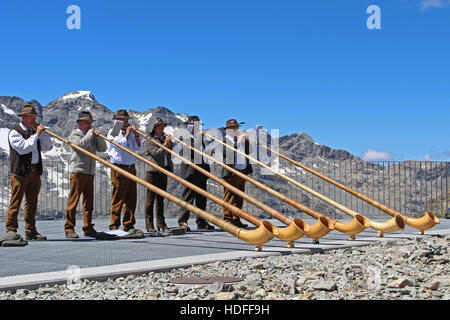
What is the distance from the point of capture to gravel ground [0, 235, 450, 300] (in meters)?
5.11

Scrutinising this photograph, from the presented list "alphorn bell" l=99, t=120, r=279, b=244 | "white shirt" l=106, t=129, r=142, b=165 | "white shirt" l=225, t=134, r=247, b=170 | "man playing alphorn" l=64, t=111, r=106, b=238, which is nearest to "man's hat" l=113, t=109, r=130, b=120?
"white shirt" l=106, t=129, r=142, b=165

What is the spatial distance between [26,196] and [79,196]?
3.06 ft

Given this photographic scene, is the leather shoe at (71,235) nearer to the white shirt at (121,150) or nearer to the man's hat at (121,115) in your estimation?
the white shirt at (121,150)

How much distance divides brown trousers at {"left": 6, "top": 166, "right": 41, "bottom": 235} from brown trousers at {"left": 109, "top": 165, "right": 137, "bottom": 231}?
1.44m

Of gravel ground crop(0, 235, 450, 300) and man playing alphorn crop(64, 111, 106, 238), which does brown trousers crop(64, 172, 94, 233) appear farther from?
gravel ground crop(0, 235, 450, 300)

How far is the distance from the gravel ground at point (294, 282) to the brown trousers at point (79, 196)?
12.7 ft

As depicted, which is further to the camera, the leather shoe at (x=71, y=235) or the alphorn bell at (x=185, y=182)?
the leather shoe at (x=71, y=235)

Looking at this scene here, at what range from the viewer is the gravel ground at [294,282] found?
511 centimetres

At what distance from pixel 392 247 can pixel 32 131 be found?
18.5 feet

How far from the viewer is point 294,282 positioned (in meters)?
5.35

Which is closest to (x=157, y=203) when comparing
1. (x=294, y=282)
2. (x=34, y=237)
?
(x=34, y=237)

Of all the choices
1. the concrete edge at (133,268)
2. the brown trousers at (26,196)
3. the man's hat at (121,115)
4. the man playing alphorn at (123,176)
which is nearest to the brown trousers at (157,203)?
the man playing alphorn at (123,176)

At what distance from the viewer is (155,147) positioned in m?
11.1
